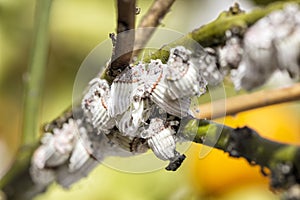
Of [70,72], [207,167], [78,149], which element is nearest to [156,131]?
[78,149]

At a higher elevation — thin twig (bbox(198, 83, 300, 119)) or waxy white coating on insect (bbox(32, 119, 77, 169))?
thin twig (bbox(198, 83, 300, 119))

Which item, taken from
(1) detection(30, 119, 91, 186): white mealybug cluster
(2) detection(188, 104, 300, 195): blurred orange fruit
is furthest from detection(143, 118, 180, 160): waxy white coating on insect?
(2) detection(188, 104, 300, 195): blurred orange fruit

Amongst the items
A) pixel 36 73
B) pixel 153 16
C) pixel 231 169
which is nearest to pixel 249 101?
pixel 153 16

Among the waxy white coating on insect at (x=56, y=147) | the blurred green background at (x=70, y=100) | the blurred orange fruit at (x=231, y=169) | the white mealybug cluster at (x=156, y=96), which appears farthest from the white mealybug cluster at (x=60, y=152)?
the blurred orange fruit at (x=231, y=169)

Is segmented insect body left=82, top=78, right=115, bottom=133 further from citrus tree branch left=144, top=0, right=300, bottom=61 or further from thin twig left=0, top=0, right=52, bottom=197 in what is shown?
thin twig left=0, top=0, right=52, bottom=197

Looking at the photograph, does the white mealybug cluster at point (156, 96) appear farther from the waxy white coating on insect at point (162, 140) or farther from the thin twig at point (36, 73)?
the thin twig at point (36, 73)

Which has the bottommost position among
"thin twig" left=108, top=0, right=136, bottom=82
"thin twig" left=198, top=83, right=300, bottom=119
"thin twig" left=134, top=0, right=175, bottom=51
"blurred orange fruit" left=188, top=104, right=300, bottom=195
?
"blurred orange fruit" left=188, top=104, right=300, bottom=195

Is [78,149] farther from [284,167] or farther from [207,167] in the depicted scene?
[207,167]
